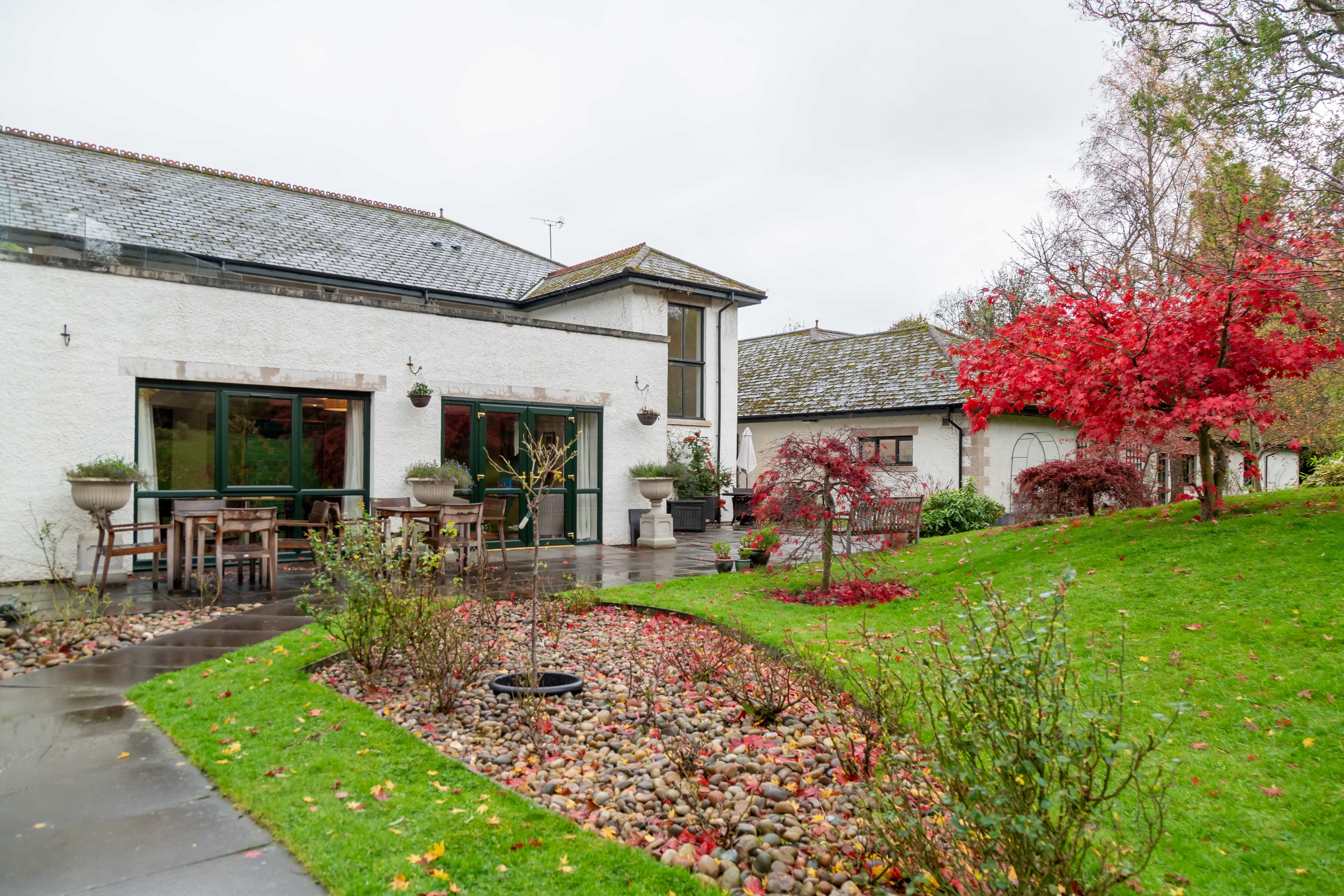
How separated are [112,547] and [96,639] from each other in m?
2.78

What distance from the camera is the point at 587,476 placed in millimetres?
13992

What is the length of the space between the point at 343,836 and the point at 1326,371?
21521mm

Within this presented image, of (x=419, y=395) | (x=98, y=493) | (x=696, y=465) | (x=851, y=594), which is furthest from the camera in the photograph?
(x=696, y=465)

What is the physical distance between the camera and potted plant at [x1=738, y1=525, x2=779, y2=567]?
10.5m

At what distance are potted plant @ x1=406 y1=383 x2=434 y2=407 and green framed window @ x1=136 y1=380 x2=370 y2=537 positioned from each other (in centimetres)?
69

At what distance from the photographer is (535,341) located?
13320 millimetres

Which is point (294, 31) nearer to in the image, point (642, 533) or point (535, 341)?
point (535, 341)

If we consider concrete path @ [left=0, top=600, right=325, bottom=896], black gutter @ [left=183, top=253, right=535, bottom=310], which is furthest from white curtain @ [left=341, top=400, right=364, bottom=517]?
concrete path @ [left=0, top=600, right=325, bottom=896]

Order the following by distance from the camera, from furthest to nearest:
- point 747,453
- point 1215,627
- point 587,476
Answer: point 747,453 < point 587,476 < point 1215,627

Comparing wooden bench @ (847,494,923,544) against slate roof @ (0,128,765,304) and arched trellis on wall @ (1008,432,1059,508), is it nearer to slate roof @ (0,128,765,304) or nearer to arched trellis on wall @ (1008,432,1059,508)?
arched trellis on wall @ (1008,432,1059,508)

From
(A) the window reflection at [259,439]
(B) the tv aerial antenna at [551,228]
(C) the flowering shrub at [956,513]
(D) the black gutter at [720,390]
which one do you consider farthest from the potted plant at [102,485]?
(B) the tv aerial antenna at [551,228]

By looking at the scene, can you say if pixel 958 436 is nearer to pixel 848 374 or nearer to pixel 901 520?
pixel 848 374

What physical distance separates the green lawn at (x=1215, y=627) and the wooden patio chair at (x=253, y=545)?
12.6ft

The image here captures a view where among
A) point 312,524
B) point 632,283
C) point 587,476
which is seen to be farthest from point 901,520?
point 312,524
